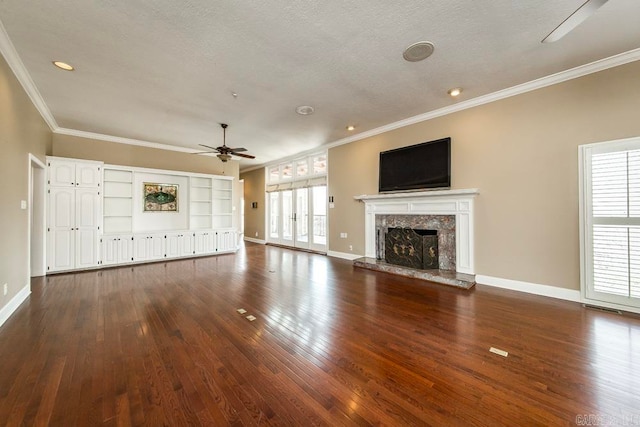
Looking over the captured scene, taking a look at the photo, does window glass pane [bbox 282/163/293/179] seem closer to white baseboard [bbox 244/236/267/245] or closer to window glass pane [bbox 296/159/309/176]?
window glass pane [bbox 296/159/309/176]

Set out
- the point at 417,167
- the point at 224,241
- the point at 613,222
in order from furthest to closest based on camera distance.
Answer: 1. the point at 224,241
2. the point at 417,167
3. the point at 613,222

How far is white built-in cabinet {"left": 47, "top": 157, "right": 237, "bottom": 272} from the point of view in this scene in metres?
4.85

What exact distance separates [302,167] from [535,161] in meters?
5.82

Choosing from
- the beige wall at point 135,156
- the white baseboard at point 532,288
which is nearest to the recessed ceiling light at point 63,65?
the beige wall at point 135,156

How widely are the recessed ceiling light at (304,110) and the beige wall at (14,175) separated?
12.0ft

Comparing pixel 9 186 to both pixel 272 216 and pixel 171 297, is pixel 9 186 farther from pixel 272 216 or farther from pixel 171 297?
pixel 272 216

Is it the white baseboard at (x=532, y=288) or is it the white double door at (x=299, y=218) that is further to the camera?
the white double door at (x=299, y=218)

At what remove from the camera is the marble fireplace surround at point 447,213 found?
13.8 feet

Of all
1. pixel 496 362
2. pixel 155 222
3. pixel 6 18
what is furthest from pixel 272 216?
pixel 496 362

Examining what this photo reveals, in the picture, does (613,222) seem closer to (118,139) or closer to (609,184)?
(609,184)

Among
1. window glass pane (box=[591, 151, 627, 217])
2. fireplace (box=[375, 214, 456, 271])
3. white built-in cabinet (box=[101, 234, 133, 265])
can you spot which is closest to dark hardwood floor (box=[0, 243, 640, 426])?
fireplace (box=[375, 214, 456, 271])

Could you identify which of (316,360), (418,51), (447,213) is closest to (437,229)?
(447,213)

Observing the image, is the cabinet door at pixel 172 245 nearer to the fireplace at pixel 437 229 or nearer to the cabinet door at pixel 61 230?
the cabinet door at pixel 61 230

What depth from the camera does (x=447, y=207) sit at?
14.8 ft
